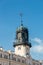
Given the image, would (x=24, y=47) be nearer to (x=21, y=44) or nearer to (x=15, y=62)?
(x=21, y=44)

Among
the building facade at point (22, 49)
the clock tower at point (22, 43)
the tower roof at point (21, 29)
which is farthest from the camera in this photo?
the tower roof at point (21, 29)

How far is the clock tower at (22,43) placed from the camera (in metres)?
113

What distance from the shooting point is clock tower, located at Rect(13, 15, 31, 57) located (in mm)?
112562

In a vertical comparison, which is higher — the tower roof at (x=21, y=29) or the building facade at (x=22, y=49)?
the tower roof at (x=21, y=29)

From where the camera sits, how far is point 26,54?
368 ft

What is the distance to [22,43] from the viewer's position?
112562 mm

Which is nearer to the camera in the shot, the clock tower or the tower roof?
the clock tower

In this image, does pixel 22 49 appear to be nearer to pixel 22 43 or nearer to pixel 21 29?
pixel 22 43

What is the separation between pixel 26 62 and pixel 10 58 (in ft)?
40.2

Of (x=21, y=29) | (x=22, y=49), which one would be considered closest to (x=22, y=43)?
(x=22, y=49)

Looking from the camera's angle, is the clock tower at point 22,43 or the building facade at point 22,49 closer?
the building facade at point 22,49

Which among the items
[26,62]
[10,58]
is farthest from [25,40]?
[10,58]

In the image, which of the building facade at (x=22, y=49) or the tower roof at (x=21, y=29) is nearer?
the building facade at (x=22, y=49)

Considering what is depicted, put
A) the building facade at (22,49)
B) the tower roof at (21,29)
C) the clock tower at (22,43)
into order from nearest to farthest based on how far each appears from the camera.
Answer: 1. the building facade at (22,49)
2. the clock tower at (22,43)
3. the tower roof at (21,29)
